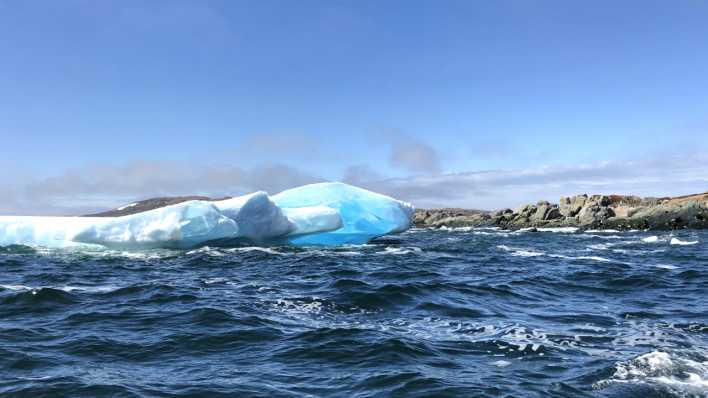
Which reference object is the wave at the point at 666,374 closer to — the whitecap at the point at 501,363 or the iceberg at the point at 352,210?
the whitecap at the point at 501,363

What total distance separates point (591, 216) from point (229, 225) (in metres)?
40.3

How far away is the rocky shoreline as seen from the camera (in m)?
47.5

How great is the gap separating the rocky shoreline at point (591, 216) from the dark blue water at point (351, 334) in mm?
37173

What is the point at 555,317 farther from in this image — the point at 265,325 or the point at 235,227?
the point at 235,227

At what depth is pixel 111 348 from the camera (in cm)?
657

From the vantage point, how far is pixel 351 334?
7250 mm

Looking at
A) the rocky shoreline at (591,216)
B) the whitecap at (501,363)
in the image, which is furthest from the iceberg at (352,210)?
the rocky shoreline at (591,216)

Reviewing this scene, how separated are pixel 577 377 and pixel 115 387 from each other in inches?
167

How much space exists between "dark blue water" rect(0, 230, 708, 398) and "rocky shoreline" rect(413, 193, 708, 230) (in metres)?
37.2

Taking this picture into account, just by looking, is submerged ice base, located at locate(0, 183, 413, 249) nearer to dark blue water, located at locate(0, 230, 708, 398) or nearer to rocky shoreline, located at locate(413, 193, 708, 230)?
dark blue water, located at locate(0, 230, 708, 398)

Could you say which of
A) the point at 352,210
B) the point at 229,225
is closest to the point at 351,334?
the point at 229,225

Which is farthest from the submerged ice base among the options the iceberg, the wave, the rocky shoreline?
the rocky shoreline

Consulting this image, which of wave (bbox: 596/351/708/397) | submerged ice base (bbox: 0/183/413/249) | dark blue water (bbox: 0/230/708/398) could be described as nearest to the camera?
wave (bbox: 596/351/708/397)

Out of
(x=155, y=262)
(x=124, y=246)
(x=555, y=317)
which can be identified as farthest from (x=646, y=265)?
(x=124, y=246)
